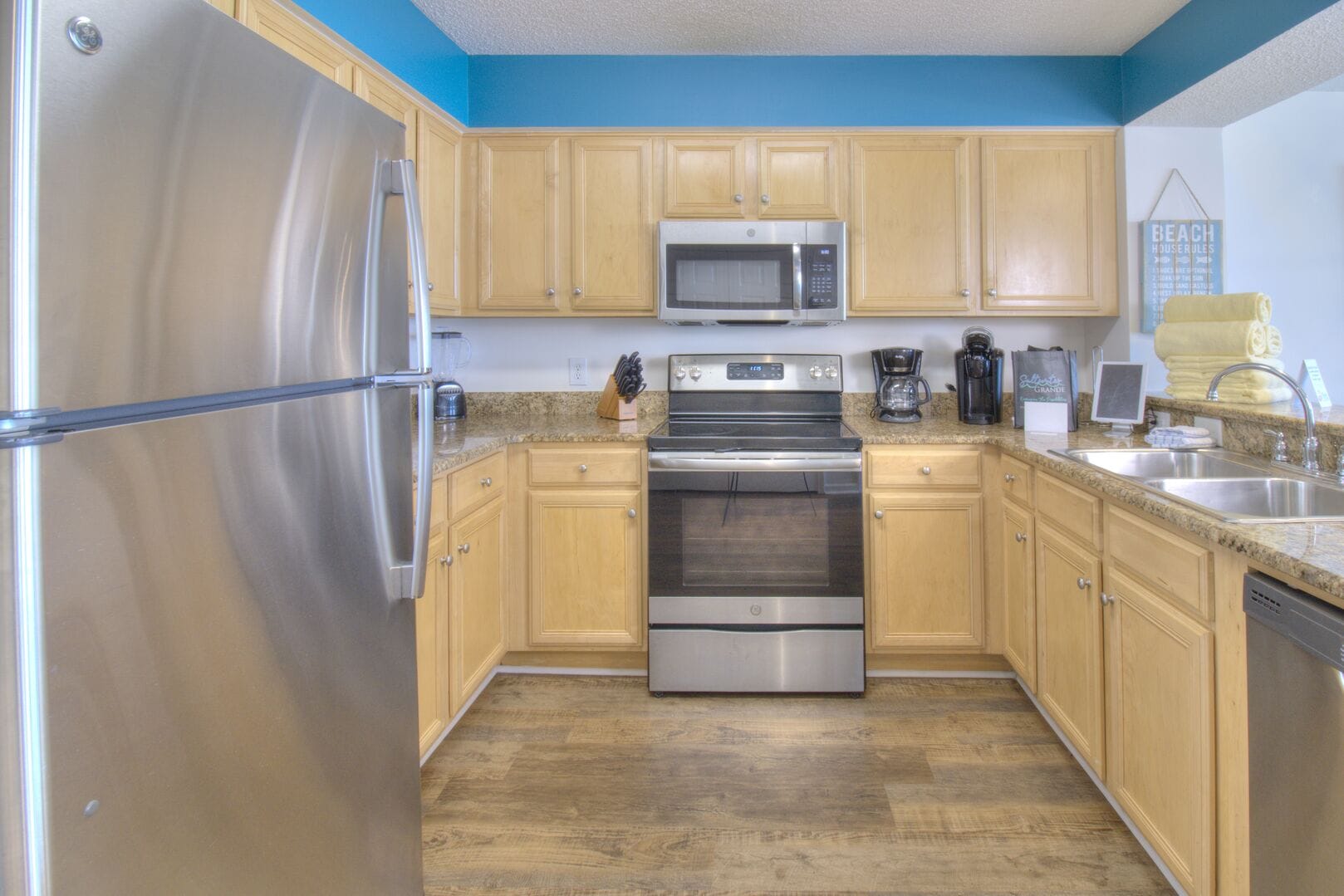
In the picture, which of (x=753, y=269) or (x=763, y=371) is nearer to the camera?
(x=753, y=269)

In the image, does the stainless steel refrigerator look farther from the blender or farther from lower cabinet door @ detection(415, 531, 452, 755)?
the blender

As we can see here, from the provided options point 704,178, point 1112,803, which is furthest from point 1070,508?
point 704,178

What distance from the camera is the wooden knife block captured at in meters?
3.04

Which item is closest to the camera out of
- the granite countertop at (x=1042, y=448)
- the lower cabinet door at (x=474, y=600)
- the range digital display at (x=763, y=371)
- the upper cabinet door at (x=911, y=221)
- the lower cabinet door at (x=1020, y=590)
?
the granite countertop at (x=1042, y=448)

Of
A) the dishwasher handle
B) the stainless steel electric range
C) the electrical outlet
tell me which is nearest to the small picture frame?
the stainless steel electric range

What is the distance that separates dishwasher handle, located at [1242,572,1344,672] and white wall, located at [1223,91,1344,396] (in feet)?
8.58

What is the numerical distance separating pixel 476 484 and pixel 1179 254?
8.77 feet

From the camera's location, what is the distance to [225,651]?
82cm

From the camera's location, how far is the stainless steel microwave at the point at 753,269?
2861 mm

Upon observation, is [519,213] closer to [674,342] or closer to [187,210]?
[674,342]

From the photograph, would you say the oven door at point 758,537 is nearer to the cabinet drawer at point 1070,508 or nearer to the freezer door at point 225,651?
the cabinet drawer at point 1070,508

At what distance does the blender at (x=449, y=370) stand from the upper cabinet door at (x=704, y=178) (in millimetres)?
1072

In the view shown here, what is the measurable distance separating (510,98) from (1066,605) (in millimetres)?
2685

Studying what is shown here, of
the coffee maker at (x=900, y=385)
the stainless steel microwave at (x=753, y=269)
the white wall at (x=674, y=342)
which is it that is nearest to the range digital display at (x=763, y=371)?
the white wall at (x=674, y=342)
